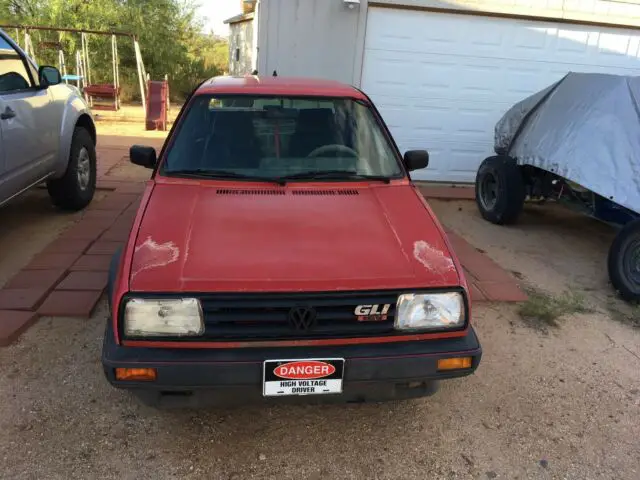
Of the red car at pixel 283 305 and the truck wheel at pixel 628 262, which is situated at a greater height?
the red car at pixel 283 305

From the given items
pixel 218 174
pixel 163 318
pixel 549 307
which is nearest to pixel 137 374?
pixel 163 318

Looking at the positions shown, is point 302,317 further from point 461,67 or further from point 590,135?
point 461,67

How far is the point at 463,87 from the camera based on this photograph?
7.83 meters

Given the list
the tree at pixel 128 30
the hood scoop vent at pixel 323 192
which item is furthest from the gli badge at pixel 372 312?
the tree at pixel 128 30

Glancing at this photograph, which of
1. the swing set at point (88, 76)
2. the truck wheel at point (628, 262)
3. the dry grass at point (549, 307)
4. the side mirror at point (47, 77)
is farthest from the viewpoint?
the swing set at point (88, 76)

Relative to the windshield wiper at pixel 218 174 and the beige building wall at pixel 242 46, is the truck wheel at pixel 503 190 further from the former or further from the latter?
the beige building wall at pixel 242 46

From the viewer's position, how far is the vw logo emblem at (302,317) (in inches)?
90.0

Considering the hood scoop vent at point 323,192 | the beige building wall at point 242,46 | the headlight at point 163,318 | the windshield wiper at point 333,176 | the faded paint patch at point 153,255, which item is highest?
the beige building wall at point 242,46

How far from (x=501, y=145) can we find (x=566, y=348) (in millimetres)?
3358

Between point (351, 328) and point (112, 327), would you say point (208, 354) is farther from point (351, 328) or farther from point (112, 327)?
point (351, 328)

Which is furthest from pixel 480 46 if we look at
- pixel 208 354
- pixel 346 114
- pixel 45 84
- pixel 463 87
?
pixel 208 354

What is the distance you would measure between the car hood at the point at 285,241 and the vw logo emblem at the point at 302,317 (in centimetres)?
9

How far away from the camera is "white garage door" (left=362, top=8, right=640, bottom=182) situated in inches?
298

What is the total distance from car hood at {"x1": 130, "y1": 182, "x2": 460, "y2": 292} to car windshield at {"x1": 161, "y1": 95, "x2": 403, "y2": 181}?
0.22m
